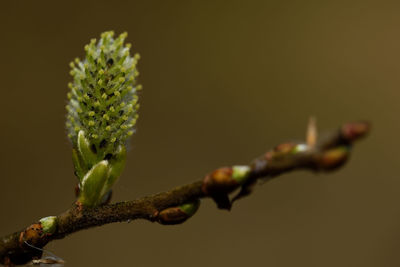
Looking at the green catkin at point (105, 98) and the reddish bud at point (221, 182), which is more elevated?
the green catkin at point (105, 98)

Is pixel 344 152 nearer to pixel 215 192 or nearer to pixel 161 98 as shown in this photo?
pixel 215 192

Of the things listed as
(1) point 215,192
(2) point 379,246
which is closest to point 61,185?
(2) point 379,246

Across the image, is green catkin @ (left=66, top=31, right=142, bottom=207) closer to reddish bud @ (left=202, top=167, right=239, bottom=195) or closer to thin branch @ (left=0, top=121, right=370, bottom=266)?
thin branch @ (left=0, top=121, right=370, bottom=266)

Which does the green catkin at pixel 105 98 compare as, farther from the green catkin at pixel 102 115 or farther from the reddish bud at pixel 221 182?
the reddish bud at pixel 221 182

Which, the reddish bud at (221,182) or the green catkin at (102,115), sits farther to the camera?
the green catkin at (102,115)

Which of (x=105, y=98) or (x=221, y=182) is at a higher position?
(x=105, y=98)

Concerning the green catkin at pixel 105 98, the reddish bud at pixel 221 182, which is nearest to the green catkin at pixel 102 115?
the green catkin at pixel 105 98

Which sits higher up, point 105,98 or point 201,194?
point 105,98

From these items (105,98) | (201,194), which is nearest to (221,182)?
(201,194)

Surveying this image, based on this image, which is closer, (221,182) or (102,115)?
(221,182)

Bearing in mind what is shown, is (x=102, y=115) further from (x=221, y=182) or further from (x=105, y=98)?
(x=221, y=182)
